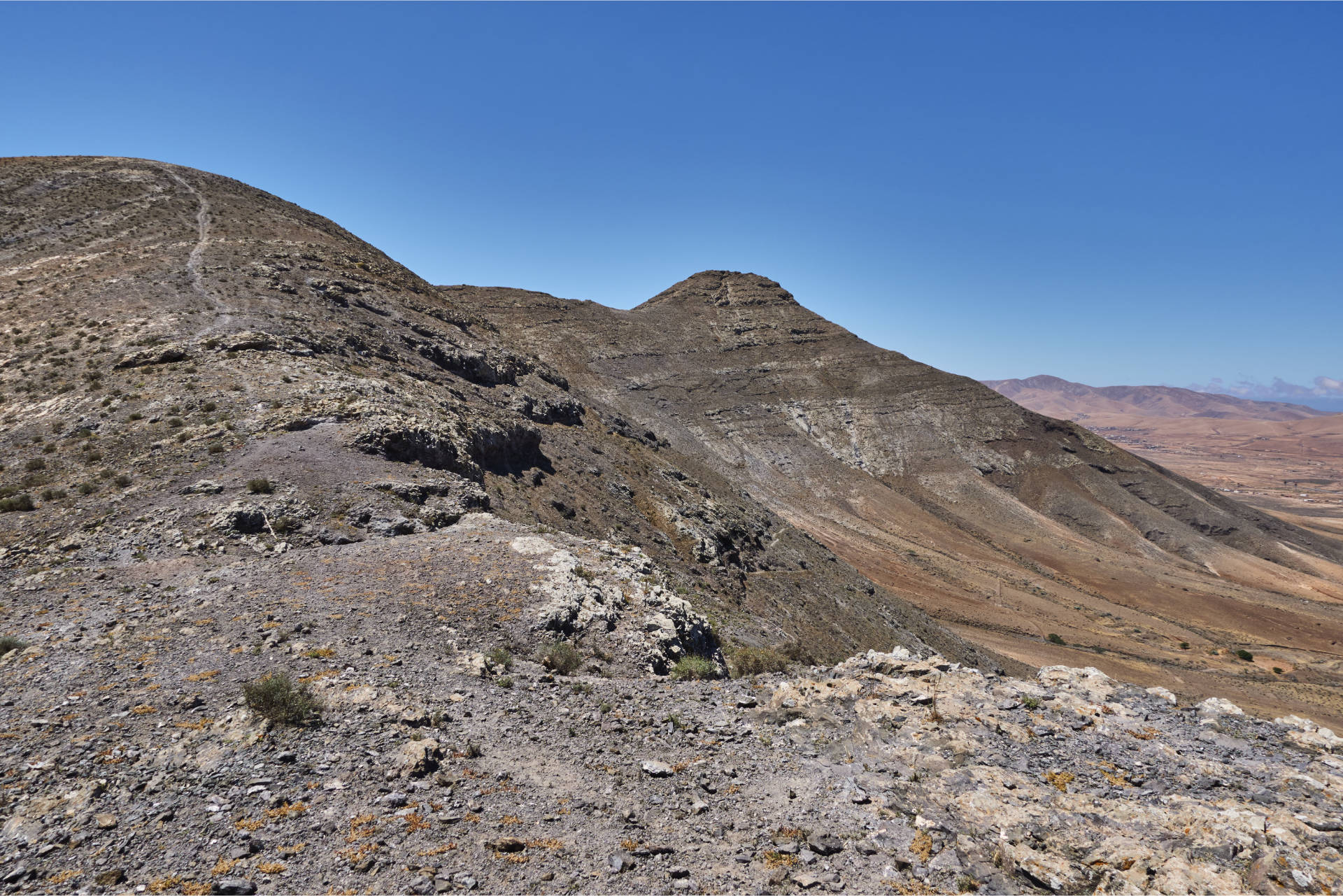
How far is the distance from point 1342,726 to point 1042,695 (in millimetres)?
35571

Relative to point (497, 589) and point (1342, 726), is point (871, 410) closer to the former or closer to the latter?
point (1342, 726)

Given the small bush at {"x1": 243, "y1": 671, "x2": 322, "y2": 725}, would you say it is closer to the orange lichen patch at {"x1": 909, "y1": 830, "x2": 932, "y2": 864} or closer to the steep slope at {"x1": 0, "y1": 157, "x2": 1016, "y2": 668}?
the steep slope at {"x1": 0, "y1": 157, "x2": 1016, "y2": 668}

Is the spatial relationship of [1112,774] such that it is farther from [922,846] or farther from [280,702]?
[280,702]

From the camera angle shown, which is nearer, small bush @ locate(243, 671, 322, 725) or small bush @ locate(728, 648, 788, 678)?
small bush @ locate(243, 671, 322, 725)

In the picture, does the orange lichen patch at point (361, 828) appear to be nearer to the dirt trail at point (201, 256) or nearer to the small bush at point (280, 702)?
the small bush at point (280, 702)

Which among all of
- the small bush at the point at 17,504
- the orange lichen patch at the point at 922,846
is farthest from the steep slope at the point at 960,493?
the small bush at the point at 17,504

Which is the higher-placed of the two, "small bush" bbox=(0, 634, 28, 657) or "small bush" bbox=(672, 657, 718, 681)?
"small bush" bbox=(0, 634, 28, 657)

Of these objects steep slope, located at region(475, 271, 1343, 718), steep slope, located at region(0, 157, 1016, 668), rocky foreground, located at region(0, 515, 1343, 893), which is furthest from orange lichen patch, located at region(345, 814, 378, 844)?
steep slope, located at region(475, 271, 1343, 718)

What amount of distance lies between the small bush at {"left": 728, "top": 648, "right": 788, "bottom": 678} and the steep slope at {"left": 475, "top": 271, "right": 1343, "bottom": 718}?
100 feet

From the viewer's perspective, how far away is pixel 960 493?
207 feet

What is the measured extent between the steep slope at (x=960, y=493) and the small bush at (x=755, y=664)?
100ft

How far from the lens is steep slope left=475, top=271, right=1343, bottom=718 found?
4091 cm

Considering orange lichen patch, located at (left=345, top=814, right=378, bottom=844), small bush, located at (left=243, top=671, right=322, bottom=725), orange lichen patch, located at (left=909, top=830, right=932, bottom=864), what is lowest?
orange lichen patch, located at (left=345, top=814, right=378, bottom=844)

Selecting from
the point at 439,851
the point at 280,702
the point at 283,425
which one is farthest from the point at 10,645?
the point at 283,425
